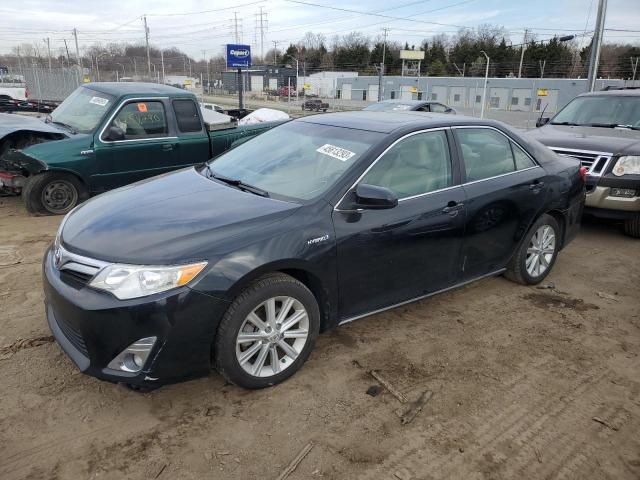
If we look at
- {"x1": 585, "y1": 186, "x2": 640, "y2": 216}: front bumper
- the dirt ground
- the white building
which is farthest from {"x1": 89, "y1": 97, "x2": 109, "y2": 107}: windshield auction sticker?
the white building

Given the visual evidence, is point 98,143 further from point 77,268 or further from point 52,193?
point 77,268

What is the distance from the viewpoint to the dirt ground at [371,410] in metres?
2.59

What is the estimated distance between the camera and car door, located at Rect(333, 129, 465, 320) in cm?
334

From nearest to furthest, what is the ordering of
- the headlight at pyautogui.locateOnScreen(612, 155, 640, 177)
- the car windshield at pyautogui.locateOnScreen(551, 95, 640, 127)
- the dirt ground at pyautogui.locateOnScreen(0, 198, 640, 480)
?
1. the dirt ground at pyautogui.locateOnScreen(0, 198, 640, 480)
2. the headlight at pyautogui.locateOnScreen(612, 155, 640, 177)
3. the car windshield at pyautogui.locateOnScreen(551, 95, 640, 127)

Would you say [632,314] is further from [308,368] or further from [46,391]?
[46,391]

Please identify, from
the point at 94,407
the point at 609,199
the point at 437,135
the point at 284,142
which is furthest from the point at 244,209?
the point at 609,199

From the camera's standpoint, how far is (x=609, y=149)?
647 centimetres

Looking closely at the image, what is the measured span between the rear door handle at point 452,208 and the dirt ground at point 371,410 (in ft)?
3.15

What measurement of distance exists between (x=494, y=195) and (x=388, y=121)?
109 cm

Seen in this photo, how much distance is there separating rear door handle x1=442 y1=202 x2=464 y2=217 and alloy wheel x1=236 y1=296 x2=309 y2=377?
55.4 inches

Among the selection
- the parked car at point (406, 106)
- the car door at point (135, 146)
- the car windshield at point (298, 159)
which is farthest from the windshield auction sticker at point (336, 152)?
the parked car at point (406, 106)

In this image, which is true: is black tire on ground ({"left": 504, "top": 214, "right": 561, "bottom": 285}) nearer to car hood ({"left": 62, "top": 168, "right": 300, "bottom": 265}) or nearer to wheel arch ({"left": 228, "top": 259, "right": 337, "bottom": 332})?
wheel arch ({"left": 228, "top": 259, "right": 337, "bottom": 332})

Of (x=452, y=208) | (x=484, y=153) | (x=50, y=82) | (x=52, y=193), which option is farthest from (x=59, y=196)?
(x=50, y=82)

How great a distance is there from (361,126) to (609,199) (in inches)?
167
